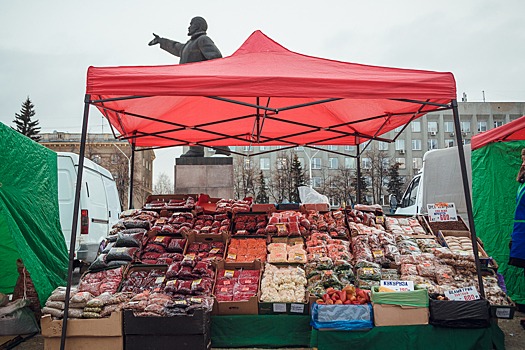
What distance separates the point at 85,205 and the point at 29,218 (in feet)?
9.80

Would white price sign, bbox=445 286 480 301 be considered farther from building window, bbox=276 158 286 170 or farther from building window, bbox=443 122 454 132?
building window, bbox=443 122 454 132

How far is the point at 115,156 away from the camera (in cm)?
4647

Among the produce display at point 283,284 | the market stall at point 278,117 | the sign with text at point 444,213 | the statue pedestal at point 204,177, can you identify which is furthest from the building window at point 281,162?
the produce display at point 283,284

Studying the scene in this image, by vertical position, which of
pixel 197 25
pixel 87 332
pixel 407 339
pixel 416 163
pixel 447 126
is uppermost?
pixel 447 126

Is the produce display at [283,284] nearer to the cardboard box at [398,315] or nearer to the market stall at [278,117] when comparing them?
the market stall at [278,117]

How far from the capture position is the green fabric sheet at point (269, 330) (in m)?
5.02

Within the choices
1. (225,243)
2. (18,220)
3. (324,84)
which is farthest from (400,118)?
(18,220)

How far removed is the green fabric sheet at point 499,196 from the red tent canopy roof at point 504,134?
→ 10 cm

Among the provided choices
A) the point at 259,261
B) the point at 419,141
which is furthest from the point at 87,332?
the point at 419,141

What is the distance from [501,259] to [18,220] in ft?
24.7

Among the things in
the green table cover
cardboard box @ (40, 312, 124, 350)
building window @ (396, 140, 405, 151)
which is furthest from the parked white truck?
building window @ (396, 140, 405, 151)

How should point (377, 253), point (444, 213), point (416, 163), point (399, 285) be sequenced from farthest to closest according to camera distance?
Answer: point (416, 163) < point (444, 213) < point (377, 253) < point (399, 285)

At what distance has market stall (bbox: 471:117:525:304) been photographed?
24.9 feet

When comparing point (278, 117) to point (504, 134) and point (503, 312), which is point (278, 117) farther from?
point (503, 312)
